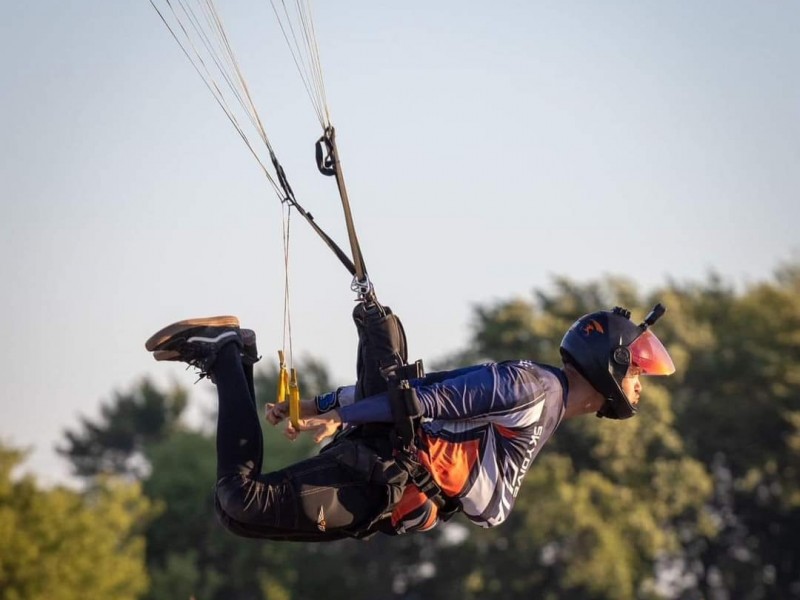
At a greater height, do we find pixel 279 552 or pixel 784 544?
pixel 279 552

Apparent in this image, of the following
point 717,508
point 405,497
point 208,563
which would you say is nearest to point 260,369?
point 208,563

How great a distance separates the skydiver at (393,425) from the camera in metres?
7.71

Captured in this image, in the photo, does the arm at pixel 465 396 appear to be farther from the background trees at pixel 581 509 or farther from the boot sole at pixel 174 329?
the background trees at pixel 581 509

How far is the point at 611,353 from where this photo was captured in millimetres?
8195

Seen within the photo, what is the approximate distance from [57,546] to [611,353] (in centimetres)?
3004

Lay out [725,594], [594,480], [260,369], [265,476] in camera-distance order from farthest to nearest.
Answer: [260,369] → [725,594] → [594,480] → [265,476]

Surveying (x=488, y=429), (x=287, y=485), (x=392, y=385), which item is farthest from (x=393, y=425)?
(x=287, y=485)

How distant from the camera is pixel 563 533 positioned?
3712cm

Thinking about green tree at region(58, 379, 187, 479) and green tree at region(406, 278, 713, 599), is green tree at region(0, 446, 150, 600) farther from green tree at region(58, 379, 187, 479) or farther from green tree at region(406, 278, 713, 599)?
green tree at region(58, 379, 187, 479)

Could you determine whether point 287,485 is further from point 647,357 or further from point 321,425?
point 647,357

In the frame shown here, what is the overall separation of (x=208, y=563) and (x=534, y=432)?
39.4 m

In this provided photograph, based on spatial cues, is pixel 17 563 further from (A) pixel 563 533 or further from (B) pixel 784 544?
(B) pixel 784 544

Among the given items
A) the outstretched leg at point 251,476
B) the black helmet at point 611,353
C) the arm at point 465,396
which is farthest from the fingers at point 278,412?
the black helmet at point 611,353

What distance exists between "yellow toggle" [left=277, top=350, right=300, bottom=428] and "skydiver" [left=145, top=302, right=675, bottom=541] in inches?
2.9
